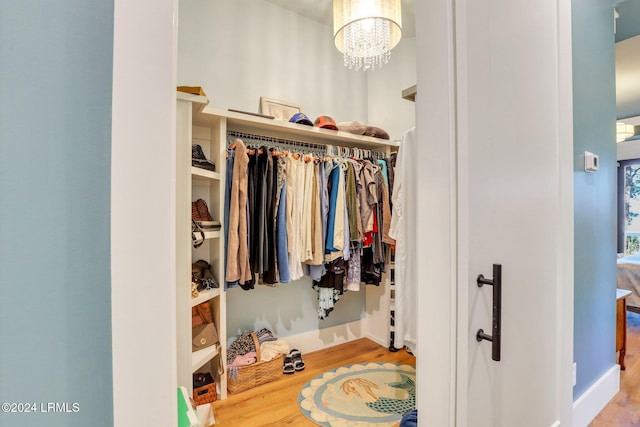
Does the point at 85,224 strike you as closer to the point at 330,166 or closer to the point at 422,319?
the point at 422,319

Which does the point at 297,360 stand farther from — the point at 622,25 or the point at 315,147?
the point at 622,25

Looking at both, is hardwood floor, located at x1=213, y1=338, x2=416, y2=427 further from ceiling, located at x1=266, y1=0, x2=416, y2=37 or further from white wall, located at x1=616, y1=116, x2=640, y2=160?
white wall, located at x1=616, y1=116, x2=640, y2=160

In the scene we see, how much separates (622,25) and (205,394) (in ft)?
12.9

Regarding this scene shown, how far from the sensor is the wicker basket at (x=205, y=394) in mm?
1809

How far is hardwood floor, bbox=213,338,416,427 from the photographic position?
174 centimetres

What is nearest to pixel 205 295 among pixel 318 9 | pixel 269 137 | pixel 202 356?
pixel 202 356

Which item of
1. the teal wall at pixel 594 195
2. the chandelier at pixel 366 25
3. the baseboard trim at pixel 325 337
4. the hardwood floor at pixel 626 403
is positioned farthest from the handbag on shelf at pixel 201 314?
the hardwood floor at pixel 626 403

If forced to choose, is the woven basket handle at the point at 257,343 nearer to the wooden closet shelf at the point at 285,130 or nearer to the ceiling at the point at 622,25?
the wooden closet shelf at the point at 285,130

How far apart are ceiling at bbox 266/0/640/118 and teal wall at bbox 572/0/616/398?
44 centimetres

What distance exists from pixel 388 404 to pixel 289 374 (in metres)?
0.77

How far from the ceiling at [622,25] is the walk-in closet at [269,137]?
3 centimetres

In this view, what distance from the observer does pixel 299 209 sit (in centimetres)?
218

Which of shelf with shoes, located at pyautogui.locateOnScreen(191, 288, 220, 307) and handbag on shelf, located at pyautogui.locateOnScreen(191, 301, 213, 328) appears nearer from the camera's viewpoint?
shelf with shoes, located at pyautogui.locateOnScreen(191, 288, 220, 307)

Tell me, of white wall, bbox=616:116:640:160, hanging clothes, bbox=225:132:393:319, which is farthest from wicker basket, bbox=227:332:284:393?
white wall, bbox=616:116:640:160
